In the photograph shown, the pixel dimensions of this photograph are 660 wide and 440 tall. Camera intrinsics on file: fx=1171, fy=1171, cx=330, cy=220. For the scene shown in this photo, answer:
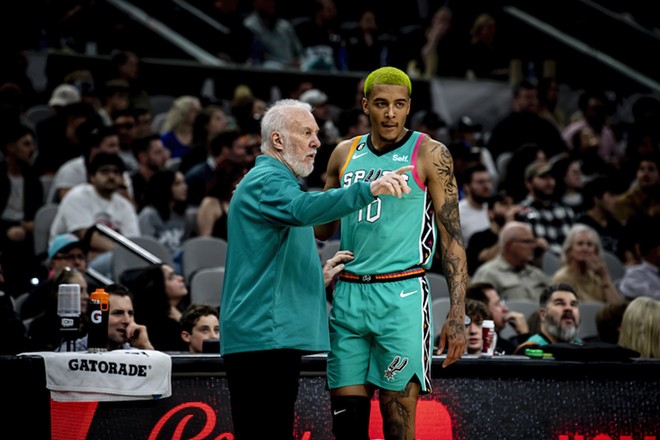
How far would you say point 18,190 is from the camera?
1023 cm

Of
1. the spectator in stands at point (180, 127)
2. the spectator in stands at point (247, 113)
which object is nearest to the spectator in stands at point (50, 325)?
the spectator in stands at point (247, 113)

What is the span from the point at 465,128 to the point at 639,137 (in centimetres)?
217

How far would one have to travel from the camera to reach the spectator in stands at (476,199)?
10.8 meters

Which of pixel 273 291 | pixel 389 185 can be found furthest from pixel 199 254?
pixel 389 185

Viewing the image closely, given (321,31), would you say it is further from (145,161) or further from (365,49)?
(145,161)

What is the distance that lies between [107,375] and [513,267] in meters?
4.61

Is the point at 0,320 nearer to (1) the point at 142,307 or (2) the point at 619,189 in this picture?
(1) the point at 142,307

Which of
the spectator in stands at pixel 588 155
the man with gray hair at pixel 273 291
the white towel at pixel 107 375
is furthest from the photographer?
the spectator in stands at pixel 588 155

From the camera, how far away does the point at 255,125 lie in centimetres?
1151

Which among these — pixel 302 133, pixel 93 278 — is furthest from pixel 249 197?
pixel 93 278

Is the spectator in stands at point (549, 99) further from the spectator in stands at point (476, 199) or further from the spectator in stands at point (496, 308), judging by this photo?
the spectator in stands at point (496, 308)

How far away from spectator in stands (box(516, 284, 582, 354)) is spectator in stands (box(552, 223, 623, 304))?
188cm

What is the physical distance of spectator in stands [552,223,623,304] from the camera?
971cm

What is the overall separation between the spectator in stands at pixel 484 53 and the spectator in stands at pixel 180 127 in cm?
495
